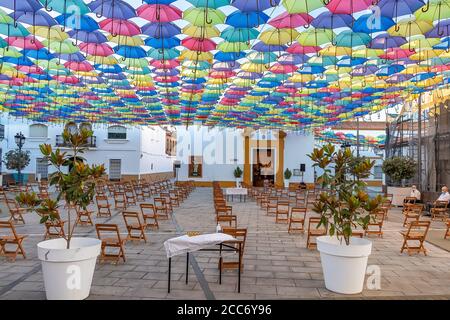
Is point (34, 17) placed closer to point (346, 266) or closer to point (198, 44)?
point (198, 44)

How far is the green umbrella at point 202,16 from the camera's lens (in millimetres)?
8195

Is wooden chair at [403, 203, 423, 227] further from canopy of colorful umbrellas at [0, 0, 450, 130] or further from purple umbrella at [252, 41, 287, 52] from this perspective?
purple umbrella at [252, 41, 287, 52]

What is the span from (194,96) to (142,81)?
3.55m

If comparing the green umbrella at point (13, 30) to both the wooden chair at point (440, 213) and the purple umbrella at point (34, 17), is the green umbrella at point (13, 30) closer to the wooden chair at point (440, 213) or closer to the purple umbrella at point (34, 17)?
the purple umbrella at point (34, 17)

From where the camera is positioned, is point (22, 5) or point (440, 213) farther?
point (440, 213)

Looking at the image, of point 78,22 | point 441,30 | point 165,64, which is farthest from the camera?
point 165,64

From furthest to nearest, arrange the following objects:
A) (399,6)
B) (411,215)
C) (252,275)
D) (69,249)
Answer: (411,215)
(399,6)
(252,275)
(69,249)

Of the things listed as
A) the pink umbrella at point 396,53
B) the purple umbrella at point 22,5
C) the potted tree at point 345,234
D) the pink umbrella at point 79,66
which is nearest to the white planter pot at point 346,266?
the potted tree at point 345,234

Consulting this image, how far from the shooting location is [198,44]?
387 inches

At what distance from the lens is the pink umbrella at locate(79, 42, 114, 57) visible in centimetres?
1052

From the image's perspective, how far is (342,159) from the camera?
5.82 metres

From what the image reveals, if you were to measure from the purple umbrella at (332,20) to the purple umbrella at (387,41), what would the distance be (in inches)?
61.1

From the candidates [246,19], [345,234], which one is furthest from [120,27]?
[345,234]

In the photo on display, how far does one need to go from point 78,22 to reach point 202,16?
296cm
